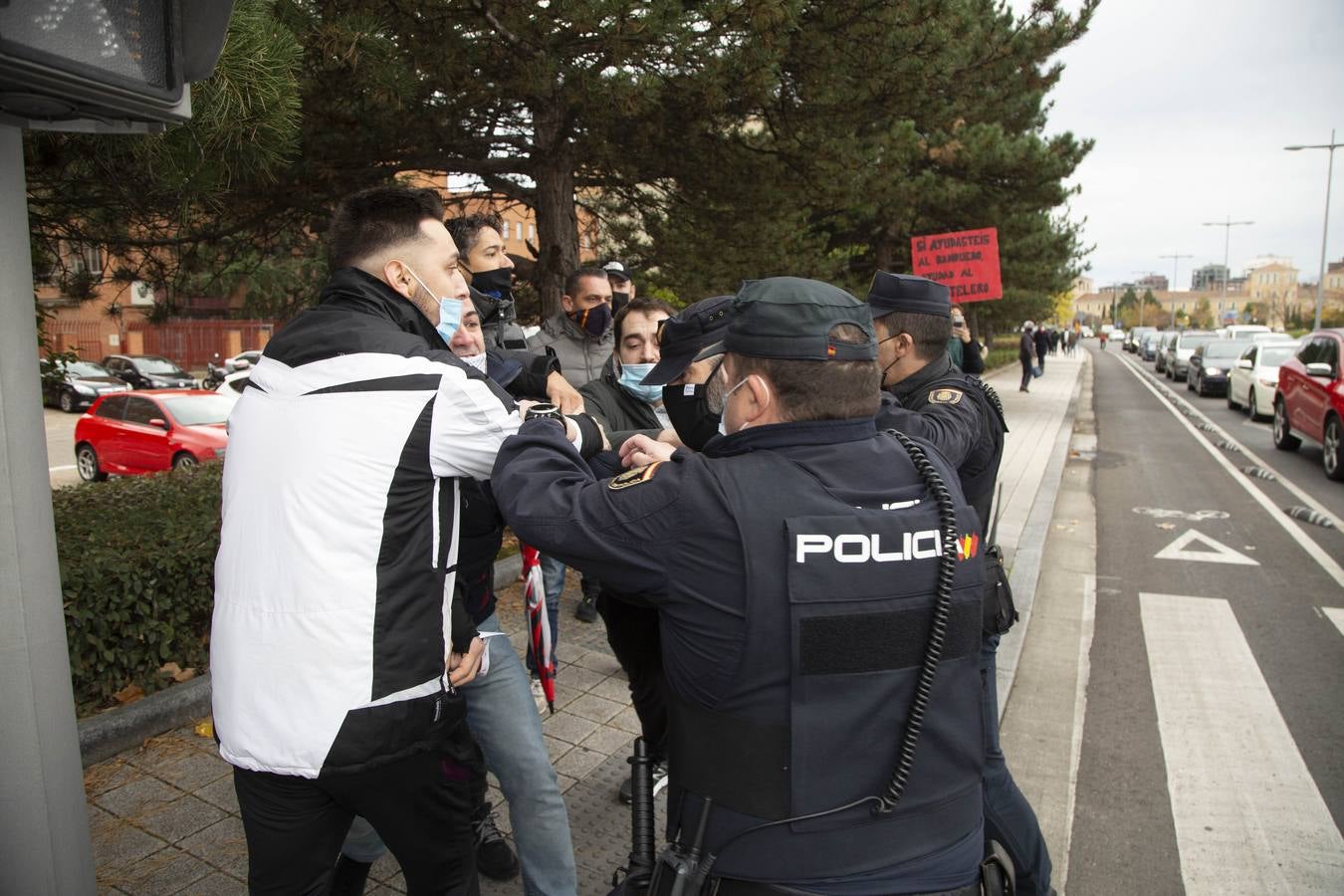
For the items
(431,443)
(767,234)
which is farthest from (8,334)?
(767,234)

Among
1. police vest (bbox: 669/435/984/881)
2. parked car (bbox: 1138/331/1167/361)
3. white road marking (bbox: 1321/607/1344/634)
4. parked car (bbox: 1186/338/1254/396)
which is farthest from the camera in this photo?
parked car (bbox: 1138/331/1167/361)

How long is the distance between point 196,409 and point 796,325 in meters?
13.3

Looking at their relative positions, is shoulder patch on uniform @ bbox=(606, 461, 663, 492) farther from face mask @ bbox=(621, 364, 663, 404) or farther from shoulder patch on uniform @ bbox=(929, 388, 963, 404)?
face mask @ bbox=(621, 364, 663, 404)

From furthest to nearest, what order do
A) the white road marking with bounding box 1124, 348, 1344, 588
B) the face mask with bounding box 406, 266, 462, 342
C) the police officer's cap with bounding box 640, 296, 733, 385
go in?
the white road marking with bounding box 1124, 348, 1344, 588 → the police officer's cap with bounding box 640, 296, 733, 385 → the face mask with bounding box 406, 266, 462, 342

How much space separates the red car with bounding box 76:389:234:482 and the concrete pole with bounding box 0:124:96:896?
1079 cm

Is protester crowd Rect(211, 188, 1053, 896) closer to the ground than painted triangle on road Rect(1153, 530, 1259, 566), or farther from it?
farther from it

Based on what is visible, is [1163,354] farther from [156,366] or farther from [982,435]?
[982,435]

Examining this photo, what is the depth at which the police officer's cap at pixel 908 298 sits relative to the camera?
3.30 meters

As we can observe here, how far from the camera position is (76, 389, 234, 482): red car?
12.3 m

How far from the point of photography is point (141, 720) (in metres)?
3.95

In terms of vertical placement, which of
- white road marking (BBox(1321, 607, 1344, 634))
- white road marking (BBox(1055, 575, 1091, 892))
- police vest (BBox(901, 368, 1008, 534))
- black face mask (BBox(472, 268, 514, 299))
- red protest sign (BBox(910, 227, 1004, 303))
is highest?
red protest sign (BBox(910, 227, 1004, 303))

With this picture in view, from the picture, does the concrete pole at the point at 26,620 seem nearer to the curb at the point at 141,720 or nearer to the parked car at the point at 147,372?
the curb at the point at 141,720

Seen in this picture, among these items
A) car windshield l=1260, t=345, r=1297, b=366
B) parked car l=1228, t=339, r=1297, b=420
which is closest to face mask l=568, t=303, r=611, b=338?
parked car l=1228, t=339, r=1297, b=420

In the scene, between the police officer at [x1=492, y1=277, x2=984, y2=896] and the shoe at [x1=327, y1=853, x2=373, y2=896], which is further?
the shoe at [x1=327, y1=853, x2=373, y2=896]
